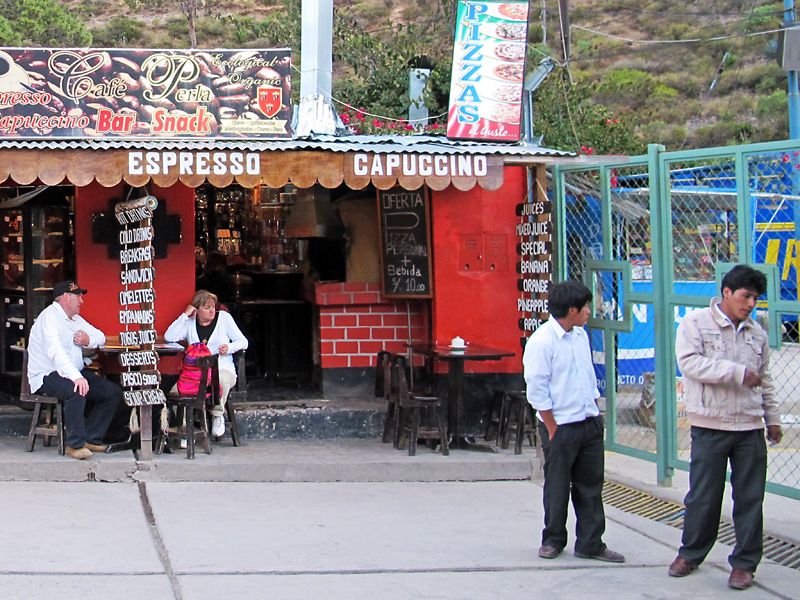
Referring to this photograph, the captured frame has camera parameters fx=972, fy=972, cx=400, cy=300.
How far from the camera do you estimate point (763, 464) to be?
17.0 ft

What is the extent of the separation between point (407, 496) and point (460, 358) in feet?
4.34

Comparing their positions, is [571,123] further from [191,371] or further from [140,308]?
[140,308]

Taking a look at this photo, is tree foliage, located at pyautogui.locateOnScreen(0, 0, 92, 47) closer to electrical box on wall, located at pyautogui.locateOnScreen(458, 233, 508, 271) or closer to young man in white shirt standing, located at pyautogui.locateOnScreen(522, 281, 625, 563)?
electrical box on wall, located at pyautogui.locateOnScreen(458, 233, 508, 271)

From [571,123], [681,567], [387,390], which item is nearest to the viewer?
[681,567]

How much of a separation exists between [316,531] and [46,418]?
320cm

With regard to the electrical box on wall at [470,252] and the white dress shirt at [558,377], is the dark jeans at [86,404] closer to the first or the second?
the electrical box on wall at [470,252]

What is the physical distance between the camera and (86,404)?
8.41 metres

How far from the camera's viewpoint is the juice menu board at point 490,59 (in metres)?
8.60

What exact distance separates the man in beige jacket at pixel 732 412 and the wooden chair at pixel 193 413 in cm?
424

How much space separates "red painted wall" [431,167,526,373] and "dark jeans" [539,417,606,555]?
3.51 metres

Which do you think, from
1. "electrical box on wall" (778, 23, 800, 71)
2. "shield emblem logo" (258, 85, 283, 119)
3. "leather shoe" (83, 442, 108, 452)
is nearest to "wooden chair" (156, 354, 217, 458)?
"leather shoe" (83, 442, 108, 452)

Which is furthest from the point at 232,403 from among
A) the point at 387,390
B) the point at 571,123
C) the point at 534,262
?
the point at 571,123

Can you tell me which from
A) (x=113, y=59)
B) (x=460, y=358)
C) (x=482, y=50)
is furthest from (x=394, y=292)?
(x=113, y=59)

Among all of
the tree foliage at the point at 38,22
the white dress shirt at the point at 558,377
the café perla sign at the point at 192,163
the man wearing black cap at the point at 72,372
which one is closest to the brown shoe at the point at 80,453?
the man wearing black cap at the point at 72,372
